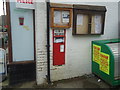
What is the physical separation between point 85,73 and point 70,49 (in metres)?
1.14

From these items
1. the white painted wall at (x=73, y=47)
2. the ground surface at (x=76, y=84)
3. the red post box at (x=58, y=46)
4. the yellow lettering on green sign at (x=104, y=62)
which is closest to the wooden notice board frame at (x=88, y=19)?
the white painted wall at (x=73, y=47)

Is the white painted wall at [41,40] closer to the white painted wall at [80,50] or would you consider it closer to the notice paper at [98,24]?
the white painted wall at [80,50]

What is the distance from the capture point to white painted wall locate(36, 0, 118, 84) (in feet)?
10.8

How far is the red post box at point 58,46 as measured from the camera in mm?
3482

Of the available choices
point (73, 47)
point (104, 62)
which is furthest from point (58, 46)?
point (104, 62)

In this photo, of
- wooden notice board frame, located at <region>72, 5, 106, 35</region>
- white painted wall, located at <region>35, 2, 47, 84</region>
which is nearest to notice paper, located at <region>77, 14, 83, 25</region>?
wooden notice board frame, located at <region>72, 5, 106, 35</region>

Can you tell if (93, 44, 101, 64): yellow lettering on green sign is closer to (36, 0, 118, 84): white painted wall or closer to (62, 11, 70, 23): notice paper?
(36, 0, 118, 84): white painted wall

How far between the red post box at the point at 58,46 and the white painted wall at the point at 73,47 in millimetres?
131

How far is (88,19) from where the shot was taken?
3773 mm

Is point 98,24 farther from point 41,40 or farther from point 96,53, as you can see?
point 41,40

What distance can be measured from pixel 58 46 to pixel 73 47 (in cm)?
55

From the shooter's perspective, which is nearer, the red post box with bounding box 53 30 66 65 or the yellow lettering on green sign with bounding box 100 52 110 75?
the yellow lettering on green sign with bounding box 100 52 110 75

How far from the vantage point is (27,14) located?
364cm

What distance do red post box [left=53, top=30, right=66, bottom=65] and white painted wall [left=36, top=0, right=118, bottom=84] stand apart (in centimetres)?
13
